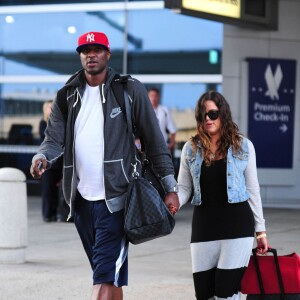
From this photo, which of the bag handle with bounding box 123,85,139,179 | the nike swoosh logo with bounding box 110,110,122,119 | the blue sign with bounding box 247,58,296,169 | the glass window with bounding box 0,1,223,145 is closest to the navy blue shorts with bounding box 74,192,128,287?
the bag handle with bounding box 123,85,139,179

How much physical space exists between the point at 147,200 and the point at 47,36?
41.4 feet

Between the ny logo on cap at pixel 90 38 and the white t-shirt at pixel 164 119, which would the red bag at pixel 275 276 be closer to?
the ny logo on cap at pixel 90 38

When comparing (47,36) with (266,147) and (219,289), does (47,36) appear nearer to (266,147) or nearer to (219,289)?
(266,147)

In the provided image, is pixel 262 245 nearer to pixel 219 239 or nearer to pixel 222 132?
pixel 219 239

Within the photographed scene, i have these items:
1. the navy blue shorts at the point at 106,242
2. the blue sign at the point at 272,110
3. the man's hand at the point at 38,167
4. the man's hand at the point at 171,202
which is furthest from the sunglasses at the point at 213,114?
the blue sign at the point at 272,110

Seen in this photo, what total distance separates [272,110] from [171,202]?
1082cm

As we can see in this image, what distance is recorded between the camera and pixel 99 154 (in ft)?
18.1

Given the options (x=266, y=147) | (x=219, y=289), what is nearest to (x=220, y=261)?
(x=219, y=289)

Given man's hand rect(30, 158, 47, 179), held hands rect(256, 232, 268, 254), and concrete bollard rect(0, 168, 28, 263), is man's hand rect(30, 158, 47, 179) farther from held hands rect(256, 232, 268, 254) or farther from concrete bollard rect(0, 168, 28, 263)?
concrete bollard rect(0, 168, 28, 263)

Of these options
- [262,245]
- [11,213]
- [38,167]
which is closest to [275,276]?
[262,245]

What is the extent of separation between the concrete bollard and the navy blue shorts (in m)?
3.76

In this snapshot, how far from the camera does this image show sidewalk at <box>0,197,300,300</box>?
25.9 ft

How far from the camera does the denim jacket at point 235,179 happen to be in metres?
5.82

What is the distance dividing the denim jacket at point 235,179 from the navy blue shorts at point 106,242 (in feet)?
1.83
